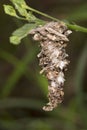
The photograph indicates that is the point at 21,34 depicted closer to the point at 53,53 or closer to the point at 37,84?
the point at 53,53

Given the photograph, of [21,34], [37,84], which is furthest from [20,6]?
[37,84]

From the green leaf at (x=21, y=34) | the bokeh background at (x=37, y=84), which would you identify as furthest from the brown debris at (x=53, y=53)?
the bokeh background at (x=37, y=84)

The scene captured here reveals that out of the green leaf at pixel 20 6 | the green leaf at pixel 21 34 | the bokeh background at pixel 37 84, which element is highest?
the green leaf at pixel 20 6

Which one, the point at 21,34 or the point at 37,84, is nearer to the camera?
the point at 21,34

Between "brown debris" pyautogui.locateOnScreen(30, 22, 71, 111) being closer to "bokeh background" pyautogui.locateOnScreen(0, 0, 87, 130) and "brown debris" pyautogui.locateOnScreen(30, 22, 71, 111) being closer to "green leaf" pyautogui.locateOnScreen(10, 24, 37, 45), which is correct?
"green leaf" pyautogui.locateOnScreen(10, 24, 37, 45)

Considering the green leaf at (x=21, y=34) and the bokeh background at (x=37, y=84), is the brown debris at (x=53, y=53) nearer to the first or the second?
the green leaf at (x=21, y=34)

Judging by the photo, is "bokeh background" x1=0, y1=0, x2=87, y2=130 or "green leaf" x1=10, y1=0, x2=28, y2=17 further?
"bokeh background" x1=0, y1=0, x2=87, y2=130

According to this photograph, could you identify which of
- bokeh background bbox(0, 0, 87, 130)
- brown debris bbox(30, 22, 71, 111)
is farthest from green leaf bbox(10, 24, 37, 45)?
bokeh background bbox(0, 0, 87, 130)

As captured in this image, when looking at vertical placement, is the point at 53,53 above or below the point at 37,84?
above

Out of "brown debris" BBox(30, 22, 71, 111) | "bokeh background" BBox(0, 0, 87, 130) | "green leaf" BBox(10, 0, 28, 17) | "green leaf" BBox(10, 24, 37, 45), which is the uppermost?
"green leaf" BBox(10, 0, 28, 17)
